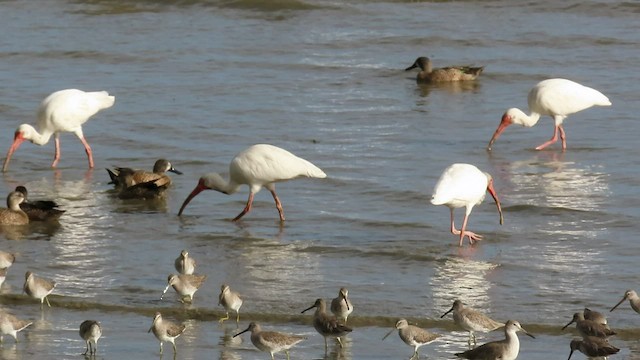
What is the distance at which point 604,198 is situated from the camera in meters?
16.4

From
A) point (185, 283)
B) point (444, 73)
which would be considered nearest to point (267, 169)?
point (185, 283)

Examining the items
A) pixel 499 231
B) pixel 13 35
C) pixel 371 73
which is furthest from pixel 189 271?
pixel 13 35

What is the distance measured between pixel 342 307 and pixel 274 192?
4771mm

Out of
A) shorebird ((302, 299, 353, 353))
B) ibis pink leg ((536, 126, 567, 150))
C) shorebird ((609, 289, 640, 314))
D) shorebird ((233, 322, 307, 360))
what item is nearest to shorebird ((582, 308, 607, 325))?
shorebird ((609, 289, 640, 314))

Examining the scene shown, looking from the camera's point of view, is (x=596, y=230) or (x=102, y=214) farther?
(x=102, y=214)

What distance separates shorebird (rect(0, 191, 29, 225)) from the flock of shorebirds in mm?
10

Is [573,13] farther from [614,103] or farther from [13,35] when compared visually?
[13,35]

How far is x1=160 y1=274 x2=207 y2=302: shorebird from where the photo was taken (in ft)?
38.6

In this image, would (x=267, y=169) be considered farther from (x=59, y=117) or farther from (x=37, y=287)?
(x=59, y=117)

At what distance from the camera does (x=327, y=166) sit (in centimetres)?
1827

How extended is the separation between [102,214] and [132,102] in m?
6.54

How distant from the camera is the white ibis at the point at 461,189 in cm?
1406

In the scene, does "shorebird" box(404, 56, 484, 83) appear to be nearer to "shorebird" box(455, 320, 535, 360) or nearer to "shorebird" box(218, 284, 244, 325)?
"shorebird" box(218, 284, 244, 325)

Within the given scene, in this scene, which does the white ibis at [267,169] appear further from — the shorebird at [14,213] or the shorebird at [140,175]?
the shorebird at [14,213]
